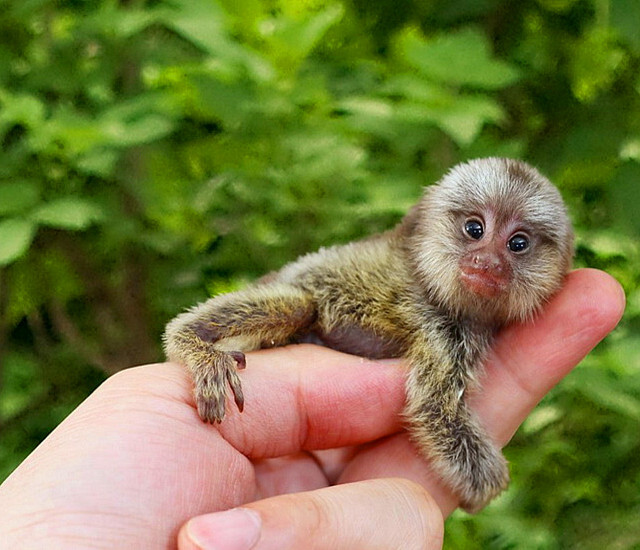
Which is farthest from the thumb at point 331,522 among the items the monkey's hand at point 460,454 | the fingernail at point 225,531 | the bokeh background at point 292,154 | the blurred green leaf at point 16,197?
the blurred green leaf at point 16,197

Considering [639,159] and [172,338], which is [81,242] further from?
[639,159]

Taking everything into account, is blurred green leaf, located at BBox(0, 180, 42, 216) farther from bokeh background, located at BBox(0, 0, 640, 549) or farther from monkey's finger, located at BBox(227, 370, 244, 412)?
monkey's finger, located at BBox(227, 370, 244, 412)

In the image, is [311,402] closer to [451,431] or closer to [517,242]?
[451,431]

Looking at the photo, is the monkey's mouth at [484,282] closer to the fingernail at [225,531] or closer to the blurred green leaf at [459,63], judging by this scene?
the blurred green leaf at [459,63]

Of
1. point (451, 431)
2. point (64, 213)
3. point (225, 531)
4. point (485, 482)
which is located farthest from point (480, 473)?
point (64, 213)

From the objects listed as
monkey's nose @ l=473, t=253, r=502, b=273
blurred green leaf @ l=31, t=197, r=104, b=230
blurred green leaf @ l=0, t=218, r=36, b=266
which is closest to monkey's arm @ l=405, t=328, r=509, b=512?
monkey's nose @ l=473, t=253, r=502, b=273
